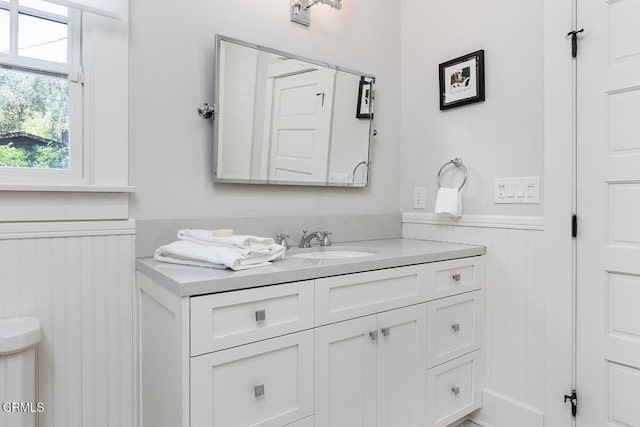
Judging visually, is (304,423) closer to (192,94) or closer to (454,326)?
(454,326)

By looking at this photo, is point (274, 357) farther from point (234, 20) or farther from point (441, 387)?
point (234, 20)

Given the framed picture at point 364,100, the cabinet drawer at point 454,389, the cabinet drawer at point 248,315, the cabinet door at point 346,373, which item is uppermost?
the framed picture at point 364,100

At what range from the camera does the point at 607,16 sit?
1447mm

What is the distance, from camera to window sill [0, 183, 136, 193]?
119 centimetres

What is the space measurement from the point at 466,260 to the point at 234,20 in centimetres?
148

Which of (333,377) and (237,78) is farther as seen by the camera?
(237,78)

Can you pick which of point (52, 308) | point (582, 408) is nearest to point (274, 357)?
point (52, 308)

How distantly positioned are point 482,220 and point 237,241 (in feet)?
3.97

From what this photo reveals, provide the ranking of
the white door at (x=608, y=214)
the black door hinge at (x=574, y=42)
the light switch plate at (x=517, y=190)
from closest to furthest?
the white door at (x=608, y=214)
the black door hinge at (x=574, y=42)
the light switch plate at (x=517, y=190)

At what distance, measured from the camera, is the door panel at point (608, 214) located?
140 centimetres

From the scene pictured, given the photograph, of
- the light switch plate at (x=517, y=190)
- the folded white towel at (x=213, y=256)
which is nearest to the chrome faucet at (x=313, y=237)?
the folded white towel at (x=213, y=256)

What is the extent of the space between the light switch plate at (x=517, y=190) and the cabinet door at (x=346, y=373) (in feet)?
2.85

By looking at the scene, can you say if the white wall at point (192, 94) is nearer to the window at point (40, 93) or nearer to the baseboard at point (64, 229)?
the baseboard at point (64, 229)

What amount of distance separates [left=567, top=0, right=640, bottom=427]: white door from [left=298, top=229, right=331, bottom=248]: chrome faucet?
1.06 m
